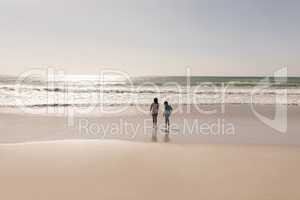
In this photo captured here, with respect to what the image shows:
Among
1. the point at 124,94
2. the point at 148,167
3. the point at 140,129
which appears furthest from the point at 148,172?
the point at 124,94

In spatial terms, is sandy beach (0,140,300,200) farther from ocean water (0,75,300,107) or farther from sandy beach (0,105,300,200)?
ocean water (0,75,300,107)

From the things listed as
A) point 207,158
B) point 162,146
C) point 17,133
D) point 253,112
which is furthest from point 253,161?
point 253,112

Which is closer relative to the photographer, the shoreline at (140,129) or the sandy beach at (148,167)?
the sandy beach at (148,167)

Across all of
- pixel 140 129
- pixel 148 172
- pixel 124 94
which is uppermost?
pixel 124 94

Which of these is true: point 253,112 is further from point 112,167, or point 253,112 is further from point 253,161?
point 112,167

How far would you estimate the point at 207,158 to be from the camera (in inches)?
315

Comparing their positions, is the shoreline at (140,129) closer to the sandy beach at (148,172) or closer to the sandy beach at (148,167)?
the sandy beach at (148,167)

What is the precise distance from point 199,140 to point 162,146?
1957mm

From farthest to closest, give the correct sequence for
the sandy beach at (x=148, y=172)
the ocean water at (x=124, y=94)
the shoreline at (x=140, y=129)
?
the ocean water at (x=124, y=94), the shoreline at (x=140, y=129), the sandy beach at (x=148, y=172)

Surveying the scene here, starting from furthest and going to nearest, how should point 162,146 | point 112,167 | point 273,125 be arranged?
point 273,125
point 162,146
point 112,167

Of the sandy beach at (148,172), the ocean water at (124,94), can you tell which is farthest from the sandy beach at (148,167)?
the ocean water at (124,94)

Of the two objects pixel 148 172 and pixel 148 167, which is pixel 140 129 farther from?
pixel 148 172

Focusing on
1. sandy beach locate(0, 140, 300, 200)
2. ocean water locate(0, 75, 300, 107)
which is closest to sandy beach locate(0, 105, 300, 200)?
sandy beach locate(0, 140, 300, 200)

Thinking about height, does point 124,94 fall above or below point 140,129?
above
